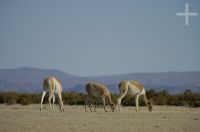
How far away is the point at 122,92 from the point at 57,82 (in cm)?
425

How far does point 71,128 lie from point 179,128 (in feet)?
14.0

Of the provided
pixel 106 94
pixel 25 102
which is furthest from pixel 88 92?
pixel 25 102

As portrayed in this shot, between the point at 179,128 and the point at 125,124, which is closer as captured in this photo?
the point at 179,128

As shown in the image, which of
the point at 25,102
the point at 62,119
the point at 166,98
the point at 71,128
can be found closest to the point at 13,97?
the point at 25,102

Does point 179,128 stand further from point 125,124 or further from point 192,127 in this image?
point 125,124

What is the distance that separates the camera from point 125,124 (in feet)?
86.2

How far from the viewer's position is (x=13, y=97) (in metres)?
52.9

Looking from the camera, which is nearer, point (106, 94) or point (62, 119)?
point (62, 119)

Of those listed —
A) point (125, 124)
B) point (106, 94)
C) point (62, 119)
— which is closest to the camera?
point (125, 124)

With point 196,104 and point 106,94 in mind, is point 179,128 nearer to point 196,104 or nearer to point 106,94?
point 106,94

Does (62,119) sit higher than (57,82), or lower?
lower

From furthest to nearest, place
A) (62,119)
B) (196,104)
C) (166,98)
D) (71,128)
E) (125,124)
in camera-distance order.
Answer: (166,98) < (196,104) < (62,119) < (125,124) < (71,128)

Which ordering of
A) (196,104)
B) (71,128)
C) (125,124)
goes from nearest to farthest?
(71,128) < (125,124) < (196,104)

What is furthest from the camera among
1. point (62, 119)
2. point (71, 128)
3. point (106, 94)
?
point (106, 94)
